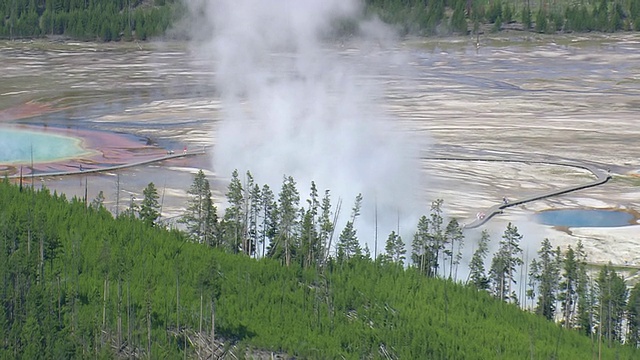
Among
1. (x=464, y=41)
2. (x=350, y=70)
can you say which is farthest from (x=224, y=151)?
(x=464, y=41)

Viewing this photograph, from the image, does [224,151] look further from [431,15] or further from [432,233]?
[431,15]

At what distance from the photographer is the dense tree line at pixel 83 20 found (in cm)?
11744

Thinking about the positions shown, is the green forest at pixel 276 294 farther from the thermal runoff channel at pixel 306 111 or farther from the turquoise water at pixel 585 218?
the thermal runoff channel at pixel 306 111

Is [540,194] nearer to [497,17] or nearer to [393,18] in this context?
[393,18]

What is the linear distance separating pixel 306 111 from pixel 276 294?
1398 inches

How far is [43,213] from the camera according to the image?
3456cm

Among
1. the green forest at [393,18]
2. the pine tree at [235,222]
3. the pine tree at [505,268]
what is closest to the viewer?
the pine tree at [505,268]

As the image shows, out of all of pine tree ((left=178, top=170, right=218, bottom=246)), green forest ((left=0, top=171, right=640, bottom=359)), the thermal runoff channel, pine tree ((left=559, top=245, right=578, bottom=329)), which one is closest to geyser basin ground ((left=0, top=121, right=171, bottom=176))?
the thermal runoff channel

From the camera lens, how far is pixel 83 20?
119500 mm

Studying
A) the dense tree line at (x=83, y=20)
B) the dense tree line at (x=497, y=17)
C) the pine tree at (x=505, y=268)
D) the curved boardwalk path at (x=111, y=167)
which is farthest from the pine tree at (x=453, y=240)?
the dense tree line at (x=497, y=17)

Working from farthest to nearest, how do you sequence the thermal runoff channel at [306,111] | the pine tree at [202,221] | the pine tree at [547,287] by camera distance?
the thermal runoff channel at [306,111]
the pine tree at [202,221]
the pine tree at [547,287]

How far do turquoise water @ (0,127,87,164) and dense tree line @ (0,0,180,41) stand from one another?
177ft

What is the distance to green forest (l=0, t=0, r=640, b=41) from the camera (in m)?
118

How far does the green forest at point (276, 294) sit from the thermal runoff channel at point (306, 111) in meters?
5.58
